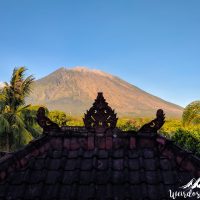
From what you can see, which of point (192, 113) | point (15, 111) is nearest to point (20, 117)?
point (15, 111)

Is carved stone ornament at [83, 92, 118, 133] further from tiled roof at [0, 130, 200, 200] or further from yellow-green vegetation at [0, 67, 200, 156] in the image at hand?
yellow-green vegetation at [0, 67, 200, 156]

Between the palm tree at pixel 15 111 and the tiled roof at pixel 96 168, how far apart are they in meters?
20.0

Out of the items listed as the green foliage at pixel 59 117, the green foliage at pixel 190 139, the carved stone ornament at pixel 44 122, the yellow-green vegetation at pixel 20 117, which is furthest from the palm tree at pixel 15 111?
the green foliage at pixel 59 117

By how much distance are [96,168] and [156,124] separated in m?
0.83

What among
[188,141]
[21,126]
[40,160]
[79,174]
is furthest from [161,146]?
[21,126]

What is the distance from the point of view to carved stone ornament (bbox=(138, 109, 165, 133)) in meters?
4.03

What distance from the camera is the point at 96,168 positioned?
12.7ft

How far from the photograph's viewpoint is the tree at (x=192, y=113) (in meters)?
23.2

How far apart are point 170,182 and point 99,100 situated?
1183 mm

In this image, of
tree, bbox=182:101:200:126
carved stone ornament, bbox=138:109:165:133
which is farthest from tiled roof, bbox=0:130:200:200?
tree, bbox=182:101:200:126

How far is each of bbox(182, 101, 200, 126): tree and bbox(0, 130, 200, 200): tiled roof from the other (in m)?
19.9

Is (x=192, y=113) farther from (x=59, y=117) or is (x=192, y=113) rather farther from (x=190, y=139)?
(x=59, y=117)

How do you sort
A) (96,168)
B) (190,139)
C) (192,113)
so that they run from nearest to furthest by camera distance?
1. (96,168)
2. (190,139)
3. (192,113)

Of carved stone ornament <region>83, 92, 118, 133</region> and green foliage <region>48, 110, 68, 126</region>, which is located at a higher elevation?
green foliage <region>48, 110, 68, 126</region>
